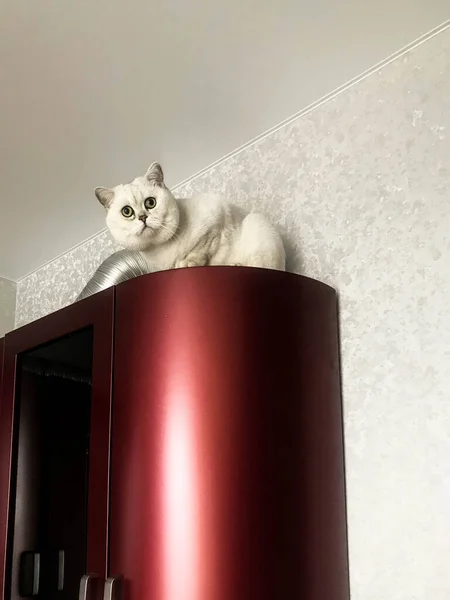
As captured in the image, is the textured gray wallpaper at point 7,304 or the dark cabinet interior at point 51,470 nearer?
the dark cabinet interior at point 51,470

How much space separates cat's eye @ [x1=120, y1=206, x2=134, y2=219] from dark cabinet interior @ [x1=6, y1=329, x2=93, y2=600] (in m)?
0.23

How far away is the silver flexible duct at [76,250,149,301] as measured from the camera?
1.32 metres

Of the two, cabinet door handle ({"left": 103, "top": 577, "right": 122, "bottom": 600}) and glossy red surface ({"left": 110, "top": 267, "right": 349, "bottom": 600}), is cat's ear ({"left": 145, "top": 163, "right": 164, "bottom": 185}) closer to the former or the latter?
glossy red surface ({"left": 110, "top": 267, "right": 349, "bottom": 600})

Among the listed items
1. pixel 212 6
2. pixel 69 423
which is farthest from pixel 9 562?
pixel 212 6

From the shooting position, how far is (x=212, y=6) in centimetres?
113

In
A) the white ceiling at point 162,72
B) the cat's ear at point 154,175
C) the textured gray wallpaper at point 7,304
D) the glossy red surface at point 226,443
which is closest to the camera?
the glossy red surface at point 226,443

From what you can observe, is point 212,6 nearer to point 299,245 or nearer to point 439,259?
point 299,245

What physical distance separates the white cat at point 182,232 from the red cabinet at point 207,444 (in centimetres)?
11

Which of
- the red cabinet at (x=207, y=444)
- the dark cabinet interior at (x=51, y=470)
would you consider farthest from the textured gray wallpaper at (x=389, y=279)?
the dark cabinet interior at (x=51, y=470)

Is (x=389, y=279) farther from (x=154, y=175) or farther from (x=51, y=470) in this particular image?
(x=51, y=470)

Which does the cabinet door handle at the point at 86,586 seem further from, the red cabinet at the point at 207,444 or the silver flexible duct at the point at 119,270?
the silver flexible duct at the point at 119,270

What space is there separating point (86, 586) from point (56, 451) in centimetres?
32

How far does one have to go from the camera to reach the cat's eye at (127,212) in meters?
1.25

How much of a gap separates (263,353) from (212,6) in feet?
1.96
